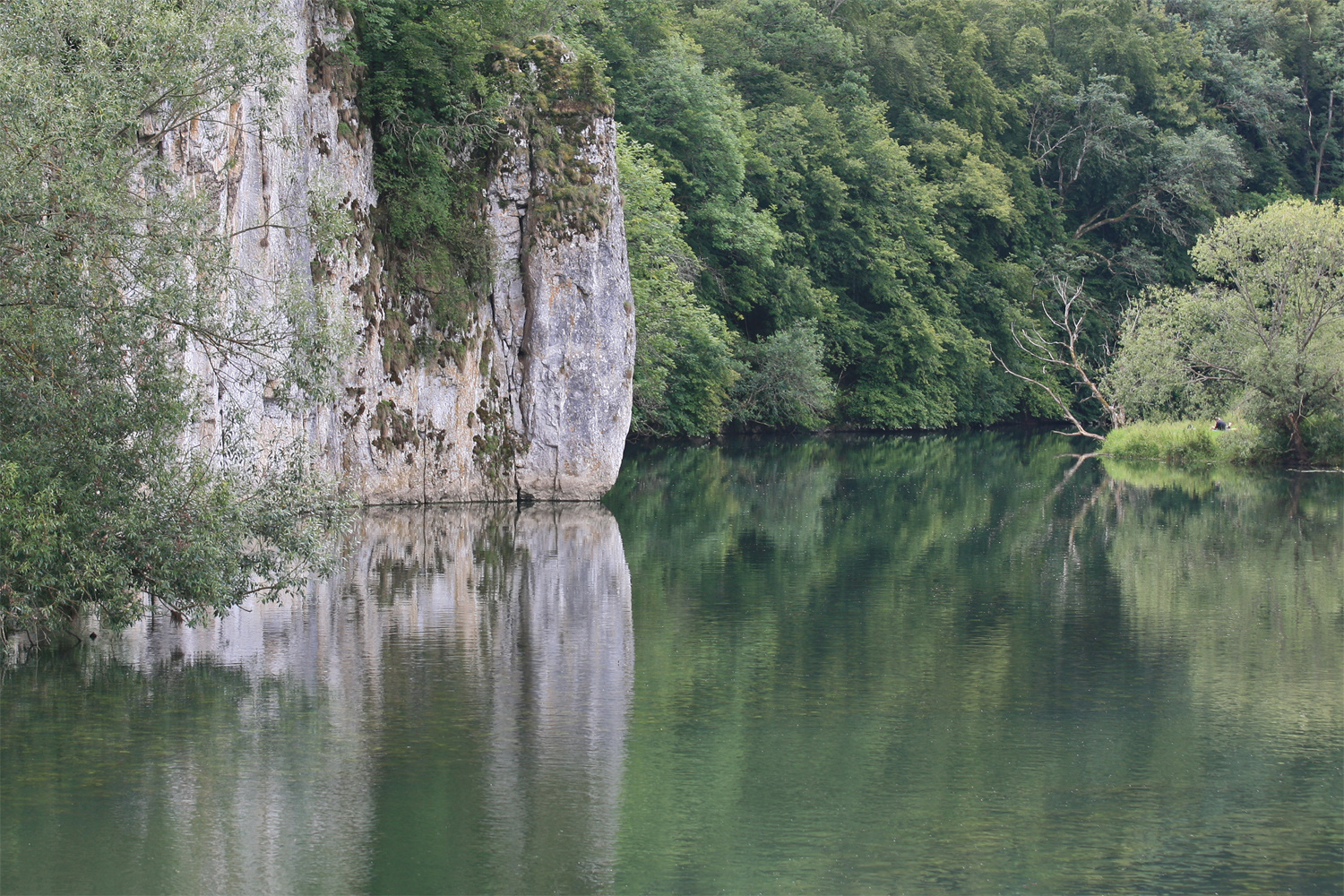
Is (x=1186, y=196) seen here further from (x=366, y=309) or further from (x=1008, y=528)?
(x=366, y=309)

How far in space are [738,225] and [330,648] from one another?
38.4 metres

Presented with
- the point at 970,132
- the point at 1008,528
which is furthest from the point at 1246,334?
the point at 970,132

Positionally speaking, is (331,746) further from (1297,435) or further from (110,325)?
(1297,435)

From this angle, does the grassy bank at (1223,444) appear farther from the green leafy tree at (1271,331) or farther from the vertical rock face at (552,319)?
the vertical rock face at (552,319)

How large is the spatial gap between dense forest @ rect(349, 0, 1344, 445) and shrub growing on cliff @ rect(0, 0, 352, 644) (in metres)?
22.0

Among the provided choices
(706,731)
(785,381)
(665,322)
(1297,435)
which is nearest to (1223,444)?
(1297,435)

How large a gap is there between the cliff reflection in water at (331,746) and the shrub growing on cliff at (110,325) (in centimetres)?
105

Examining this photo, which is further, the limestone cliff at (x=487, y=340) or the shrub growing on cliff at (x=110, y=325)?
the limestone cliff at (x=487, y=340)

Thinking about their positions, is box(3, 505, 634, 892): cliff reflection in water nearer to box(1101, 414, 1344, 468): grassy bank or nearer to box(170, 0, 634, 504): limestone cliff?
box(170, 0, 634, 504): limestone cliff

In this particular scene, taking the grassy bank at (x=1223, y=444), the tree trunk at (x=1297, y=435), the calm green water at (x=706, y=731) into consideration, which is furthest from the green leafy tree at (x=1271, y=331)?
the calm green water at (x=706, y=731)

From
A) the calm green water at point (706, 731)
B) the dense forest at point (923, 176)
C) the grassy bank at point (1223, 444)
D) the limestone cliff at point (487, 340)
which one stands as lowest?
the calm green water at point (706, 731)

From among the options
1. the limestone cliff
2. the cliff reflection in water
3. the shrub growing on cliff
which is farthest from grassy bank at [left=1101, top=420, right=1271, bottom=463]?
the shrub growing on cliff

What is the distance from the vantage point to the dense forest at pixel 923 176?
4959 centimetres

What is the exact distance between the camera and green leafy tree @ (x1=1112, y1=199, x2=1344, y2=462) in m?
40.7
